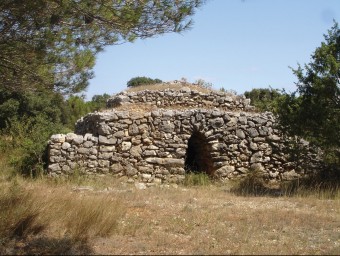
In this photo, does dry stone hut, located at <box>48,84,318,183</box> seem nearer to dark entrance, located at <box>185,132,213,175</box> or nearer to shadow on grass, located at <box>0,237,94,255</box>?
dark entrance, located at <box>185,132,213,175</box>

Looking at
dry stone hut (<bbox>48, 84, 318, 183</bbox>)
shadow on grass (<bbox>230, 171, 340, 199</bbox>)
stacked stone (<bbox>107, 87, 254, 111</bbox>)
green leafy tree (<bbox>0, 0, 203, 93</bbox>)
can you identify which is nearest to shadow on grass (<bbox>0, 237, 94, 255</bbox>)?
green leafy tree (<bbox>0, 0, 203, 93</bbox>)

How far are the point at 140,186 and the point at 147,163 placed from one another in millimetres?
1173

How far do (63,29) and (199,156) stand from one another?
763 centimetres

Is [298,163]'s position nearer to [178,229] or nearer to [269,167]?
[269,167]

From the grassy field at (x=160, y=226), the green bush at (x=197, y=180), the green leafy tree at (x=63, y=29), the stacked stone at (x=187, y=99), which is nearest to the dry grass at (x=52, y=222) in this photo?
the grassy field at (x=160, y=226)

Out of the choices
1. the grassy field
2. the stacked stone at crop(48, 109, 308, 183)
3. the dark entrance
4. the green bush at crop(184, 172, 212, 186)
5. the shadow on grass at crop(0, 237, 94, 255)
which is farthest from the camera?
the dark entrance

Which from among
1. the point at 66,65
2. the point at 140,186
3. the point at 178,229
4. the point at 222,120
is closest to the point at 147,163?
the point at 140,186

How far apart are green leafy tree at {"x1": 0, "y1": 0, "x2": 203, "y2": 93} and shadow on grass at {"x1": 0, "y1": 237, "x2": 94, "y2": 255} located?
9.66ft

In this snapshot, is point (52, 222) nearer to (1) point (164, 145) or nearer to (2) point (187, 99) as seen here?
(1) point (164, 145)

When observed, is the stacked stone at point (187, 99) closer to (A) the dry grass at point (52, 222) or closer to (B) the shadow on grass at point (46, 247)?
(A) the dry grass at point (52, 222)

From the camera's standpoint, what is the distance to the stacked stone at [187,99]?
16172 millimetres

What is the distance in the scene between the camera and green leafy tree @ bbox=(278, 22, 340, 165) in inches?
407

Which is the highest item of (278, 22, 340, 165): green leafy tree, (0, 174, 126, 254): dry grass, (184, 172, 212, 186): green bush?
(278, 22, 340, 165): green leafy tree

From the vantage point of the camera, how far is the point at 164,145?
1253cm
